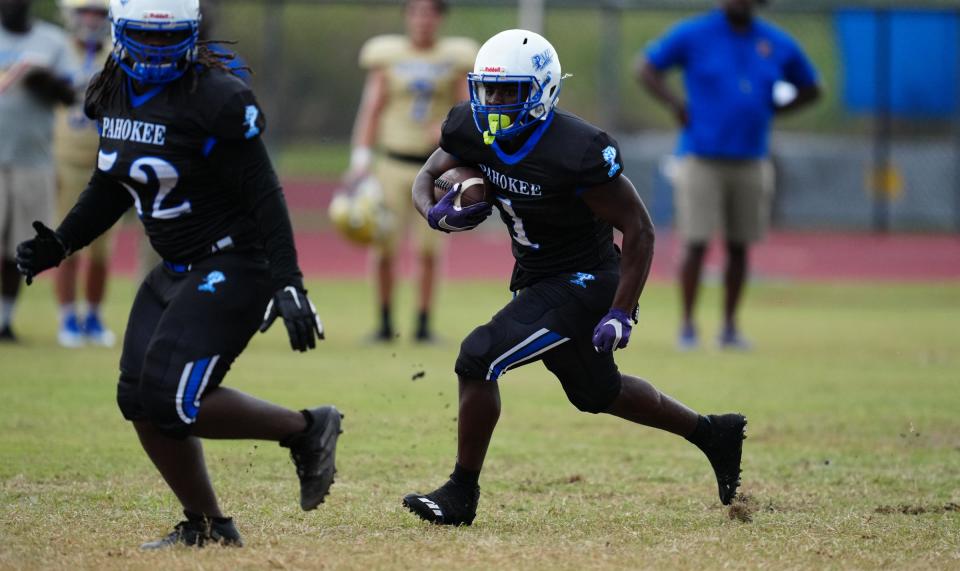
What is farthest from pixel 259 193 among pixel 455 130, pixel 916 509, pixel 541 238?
pixel 916 509

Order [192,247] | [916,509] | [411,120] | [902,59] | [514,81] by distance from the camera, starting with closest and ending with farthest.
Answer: [192,247]
[514,81]
[916,509]
[411,120]
[902,59]

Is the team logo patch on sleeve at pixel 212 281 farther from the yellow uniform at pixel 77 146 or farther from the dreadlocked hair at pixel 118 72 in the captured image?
the yellow uniform at pixel 77 146

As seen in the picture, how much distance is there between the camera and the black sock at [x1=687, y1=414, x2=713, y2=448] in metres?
5.43

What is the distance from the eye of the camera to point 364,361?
366 inches

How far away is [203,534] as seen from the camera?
4633 mm

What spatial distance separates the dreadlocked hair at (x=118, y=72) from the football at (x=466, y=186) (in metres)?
0.85

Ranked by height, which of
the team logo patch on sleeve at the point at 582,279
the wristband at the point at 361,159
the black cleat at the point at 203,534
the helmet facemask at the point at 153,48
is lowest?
the black cleat at the point at 203,534

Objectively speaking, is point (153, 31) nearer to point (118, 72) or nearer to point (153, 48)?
point (153, 48)

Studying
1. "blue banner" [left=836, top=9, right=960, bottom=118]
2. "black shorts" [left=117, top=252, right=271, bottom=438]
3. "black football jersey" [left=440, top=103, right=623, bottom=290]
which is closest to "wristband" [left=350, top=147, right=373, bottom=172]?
"black football jersey" [left=440, top=103, right=623, bottom=290]

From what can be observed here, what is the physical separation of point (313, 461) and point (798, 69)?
6759 mm

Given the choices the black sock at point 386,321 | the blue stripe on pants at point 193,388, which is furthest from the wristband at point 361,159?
the blue stripe on pants at point 193,388

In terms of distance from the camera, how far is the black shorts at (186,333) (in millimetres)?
4484

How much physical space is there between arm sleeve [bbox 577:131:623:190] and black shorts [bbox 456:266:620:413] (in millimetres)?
414

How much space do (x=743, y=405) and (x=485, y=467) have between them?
7.04ft
